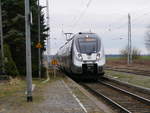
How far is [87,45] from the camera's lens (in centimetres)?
2445

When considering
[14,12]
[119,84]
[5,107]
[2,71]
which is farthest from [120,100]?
[14,12]

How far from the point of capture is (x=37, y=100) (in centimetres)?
1294

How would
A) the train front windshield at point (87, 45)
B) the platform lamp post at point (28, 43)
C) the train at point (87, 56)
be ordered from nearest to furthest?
the platform lamp post at point (28, 43) → the train at point (87, 56) → the train front windshield at point (87, 45)

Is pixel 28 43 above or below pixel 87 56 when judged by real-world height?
above

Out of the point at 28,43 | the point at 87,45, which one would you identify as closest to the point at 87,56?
the point at 87,45

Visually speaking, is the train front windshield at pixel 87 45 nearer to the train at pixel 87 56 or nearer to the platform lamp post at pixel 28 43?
the train at pixel 87 56

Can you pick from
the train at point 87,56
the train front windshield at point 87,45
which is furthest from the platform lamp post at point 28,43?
the train front windshield at point 87,45

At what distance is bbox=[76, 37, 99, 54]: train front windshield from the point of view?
24.3 m

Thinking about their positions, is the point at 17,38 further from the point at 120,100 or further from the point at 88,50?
the point at 120,100

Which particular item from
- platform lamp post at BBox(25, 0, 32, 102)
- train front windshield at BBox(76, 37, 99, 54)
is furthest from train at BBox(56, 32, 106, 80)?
platform lamp post at BBox(25, 0, 32, 102)

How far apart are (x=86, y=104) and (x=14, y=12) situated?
18.6 m

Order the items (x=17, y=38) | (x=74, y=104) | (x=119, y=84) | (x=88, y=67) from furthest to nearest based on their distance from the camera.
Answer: (x=17, y=38), (x=88, y=67), (x=119, y=84), (x=74, y=104)

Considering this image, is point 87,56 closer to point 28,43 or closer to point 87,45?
point 87,45

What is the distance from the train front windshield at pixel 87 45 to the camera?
24.3 m
